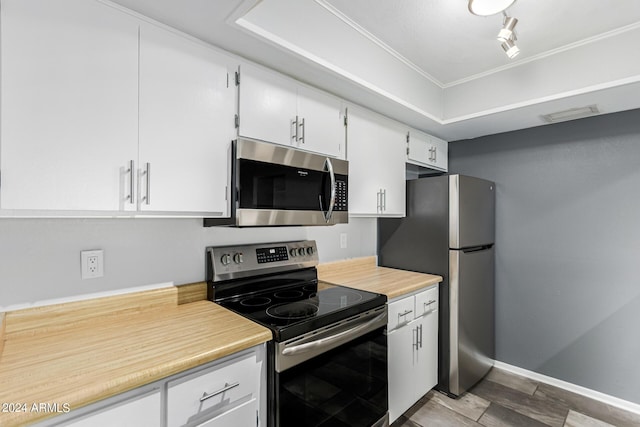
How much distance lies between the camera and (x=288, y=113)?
1.72m

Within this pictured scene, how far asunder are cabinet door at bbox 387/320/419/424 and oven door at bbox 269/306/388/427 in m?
0.14

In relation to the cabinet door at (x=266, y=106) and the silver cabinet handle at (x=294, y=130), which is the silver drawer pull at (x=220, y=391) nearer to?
the cabinet door at (x=266, y=106)

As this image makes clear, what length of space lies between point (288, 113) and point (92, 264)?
1.19 m

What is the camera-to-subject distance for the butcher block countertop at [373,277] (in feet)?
6.77

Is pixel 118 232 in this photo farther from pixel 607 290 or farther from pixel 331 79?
pixel 607 290

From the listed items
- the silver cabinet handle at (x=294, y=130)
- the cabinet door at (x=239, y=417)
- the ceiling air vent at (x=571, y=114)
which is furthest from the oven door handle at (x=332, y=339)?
the ceiling air vent at (x=571, y=114)

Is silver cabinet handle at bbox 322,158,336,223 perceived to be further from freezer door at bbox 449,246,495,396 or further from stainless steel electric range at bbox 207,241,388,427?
freezer door at bbox 449,246,495,396

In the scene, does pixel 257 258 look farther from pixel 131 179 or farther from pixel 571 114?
pixel 571 114

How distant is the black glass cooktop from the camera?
1.38 meters

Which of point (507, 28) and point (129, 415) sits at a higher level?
point (507, 28)

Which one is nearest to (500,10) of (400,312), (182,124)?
(182,124)

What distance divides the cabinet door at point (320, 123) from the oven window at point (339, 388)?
43.8 inches

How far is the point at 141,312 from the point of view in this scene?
1.50 meters

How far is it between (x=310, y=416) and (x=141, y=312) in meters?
0.92
